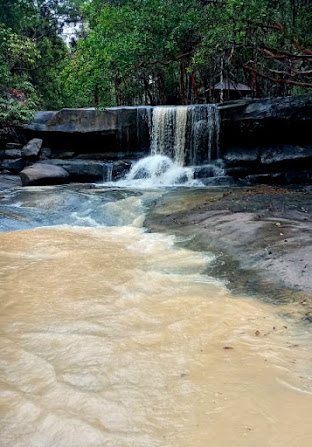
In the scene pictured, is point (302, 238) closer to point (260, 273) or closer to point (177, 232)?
point (260, 273)

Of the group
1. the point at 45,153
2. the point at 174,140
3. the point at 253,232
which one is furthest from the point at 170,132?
the point at 253,232

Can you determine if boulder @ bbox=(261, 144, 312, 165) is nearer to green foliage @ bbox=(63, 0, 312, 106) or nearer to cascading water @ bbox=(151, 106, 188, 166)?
green foliage @ bbox=(63, 0, 312, 106)

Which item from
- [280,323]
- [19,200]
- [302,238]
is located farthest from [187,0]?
[280,323]

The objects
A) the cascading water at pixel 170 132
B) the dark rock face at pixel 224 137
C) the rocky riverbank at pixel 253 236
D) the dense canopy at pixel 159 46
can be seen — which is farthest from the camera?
the cascading water at pixel 170 132

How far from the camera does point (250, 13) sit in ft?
31.2

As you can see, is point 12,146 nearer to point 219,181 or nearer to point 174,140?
point 174,140

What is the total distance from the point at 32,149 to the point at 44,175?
239 centimetres

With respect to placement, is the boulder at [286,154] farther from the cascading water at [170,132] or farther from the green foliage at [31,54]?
the green foliage at [31,54]

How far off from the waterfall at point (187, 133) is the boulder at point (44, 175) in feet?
11.0

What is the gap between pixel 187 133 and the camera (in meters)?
13.7

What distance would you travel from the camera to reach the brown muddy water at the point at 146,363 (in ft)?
6.82

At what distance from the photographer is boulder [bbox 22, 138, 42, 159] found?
13961mm

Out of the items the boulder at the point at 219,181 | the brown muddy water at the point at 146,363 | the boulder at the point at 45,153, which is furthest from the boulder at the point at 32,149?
the brown muddy water at the point at 146,363

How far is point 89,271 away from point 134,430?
286 centimetres
